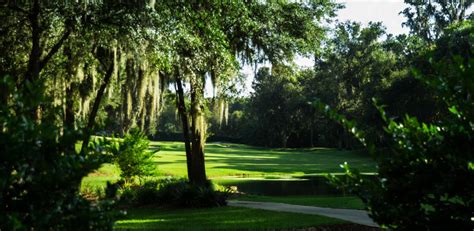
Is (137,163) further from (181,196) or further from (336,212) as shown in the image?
(336,212)

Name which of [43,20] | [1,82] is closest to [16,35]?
[43,20]

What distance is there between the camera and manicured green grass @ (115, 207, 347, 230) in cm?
1028

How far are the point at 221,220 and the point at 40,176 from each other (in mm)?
8893

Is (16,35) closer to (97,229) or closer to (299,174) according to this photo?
(97,229)

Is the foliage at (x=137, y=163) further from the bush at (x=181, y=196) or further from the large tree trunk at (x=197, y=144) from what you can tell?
the bush at (x=181, y=196)

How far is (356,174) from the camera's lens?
3.16 m

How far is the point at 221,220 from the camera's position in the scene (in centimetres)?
1131

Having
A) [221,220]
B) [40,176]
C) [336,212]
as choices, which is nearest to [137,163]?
[221,220]

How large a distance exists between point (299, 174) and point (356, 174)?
31059 millimetres

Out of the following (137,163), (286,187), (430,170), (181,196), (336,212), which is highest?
(430,170)

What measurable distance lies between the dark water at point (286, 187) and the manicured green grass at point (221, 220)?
Result: 32.9 feet

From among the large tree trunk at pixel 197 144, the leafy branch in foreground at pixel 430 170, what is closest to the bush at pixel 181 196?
the large tree trunk at pixel 197 144

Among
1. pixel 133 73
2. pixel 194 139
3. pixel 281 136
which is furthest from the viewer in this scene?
pixel 281 136

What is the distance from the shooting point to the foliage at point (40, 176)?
104 inches
